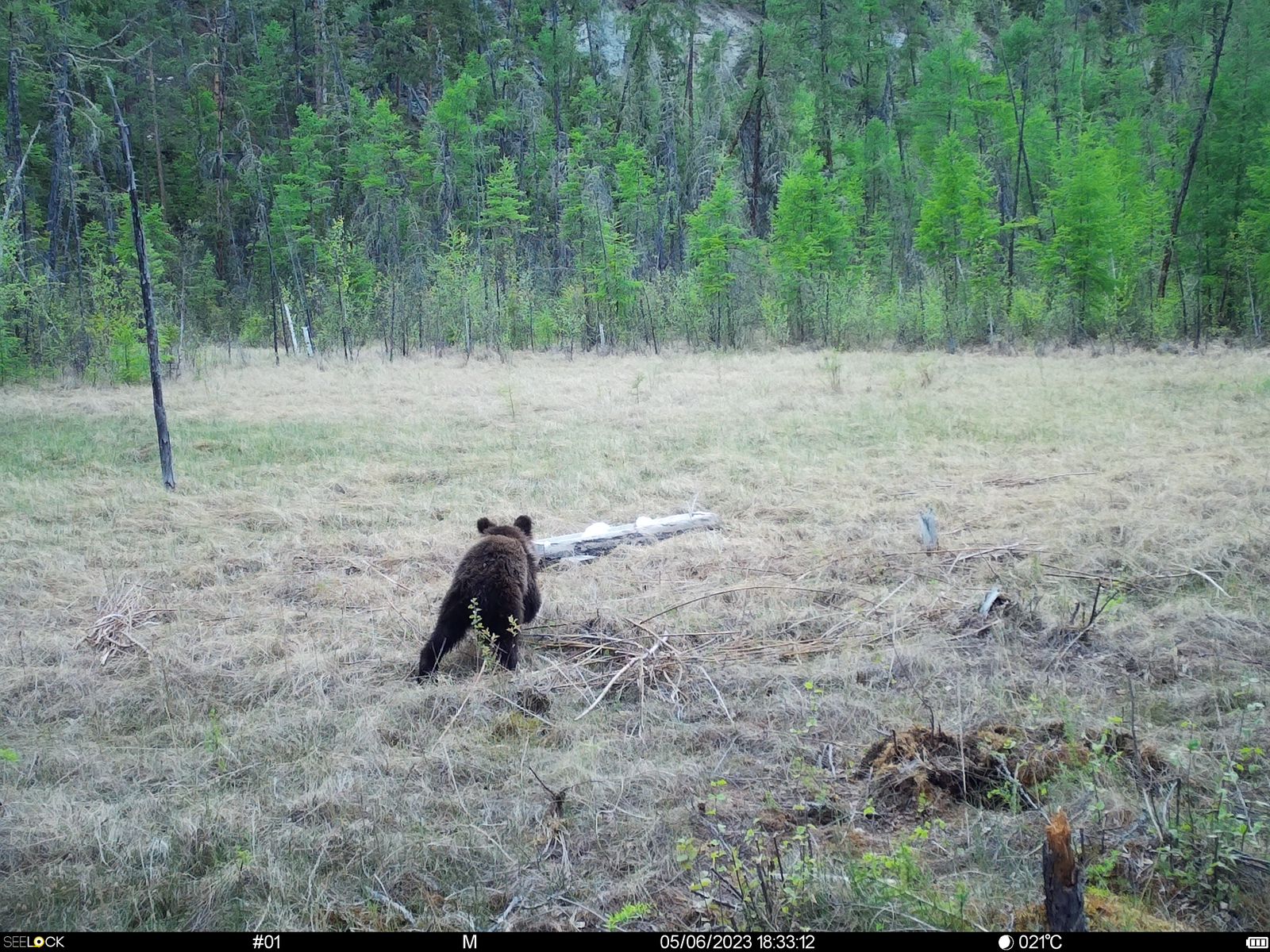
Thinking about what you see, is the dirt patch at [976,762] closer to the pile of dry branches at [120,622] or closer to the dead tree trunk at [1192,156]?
the pile of dry branches at [120,622]

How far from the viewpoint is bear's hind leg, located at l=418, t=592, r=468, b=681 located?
190 inches

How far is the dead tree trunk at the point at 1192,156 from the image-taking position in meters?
22.3

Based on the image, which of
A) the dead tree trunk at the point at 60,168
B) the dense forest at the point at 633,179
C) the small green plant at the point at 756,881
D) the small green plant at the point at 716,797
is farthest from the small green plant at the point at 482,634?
the dead tree trunk at the point at 60,168

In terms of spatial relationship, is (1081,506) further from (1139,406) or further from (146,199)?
(146,199)

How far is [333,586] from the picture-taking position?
264 inches

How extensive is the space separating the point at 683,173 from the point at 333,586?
36.5m

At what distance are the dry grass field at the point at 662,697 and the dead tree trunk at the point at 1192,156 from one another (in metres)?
16.7

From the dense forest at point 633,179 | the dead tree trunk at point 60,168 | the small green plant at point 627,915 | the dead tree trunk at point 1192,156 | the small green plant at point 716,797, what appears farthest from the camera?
the dense forest at point 633,179

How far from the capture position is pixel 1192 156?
75.7 feet

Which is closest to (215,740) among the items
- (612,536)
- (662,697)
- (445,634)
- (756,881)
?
(445,634)
